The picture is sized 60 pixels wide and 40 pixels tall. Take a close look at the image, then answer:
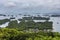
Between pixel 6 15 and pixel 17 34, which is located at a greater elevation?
pixel 17 34

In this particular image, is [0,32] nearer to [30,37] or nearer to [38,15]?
[30,37]

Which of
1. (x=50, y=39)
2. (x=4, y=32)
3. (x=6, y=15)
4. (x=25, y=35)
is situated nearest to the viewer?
(x=50, y=39)

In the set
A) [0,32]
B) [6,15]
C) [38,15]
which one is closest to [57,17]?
[38,15]

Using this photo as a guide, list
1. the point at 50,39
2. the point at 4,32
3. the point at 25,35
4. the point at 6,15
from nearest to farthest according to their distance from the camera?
the point at 50,39 < the point at 25,35 < the point at 4,32 < the point at 6,15

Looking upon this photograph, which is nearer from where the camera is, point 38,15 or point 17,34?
point 17,34

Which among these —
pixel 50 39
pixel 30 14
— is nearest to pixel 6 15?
pixel 30 14

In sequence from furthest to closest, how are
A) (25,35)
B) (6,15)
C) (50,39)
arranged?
(6,15) → (25,35) → (50,39)

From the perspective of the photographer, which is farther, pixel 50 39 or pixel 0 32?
pixel 0 32

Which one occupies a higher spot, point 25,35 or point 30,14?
point 25,35

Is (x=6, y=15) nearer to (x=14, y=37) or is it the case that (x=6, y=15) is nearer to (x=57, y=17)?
(x=57, y=17)
